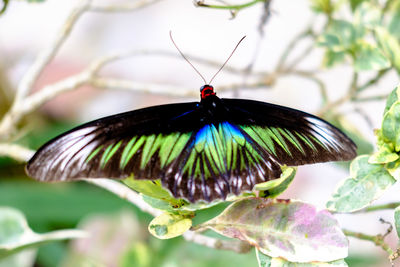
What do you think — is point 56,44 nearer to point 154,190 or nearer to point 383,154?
point 154,190

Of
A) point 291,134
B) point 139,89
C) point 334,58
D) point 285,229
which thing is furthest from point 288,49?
point 285,229

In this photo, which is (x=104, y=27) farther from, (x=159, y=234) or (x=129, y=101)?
(x=159, y=234)

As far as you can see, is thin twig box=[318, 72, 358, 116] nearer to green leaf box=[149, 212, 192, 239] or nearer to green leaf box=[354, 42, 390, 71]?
green leaf box=[354, 42, 390, 71]

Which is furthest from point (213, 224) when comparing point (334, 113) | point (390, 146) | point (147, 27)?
point (147, 27)

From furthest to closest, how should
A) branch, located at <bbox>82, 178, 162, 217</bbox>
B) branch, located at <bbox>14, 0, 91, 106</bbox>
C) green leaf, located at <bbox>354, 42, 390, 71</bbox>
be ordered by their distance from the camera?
branch, located at <bbox>14, 0, 91, 106</bbox>
green leaf, located at <bbox>354, 42, 390, 71</bbox>
branch, located at <bbox>82, 178, 162, 217</bbox>

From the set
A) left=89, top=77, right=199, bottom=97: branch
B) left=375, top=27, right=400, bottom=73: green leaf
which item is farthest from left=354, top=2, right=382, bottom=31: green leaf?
left=89, top=77, right=199, bottom=97: branch

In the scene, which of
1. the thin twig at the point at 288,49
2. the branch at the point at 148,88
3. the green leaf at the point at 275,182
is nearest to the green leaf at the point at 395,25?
the thin twig at the point at 288,49
